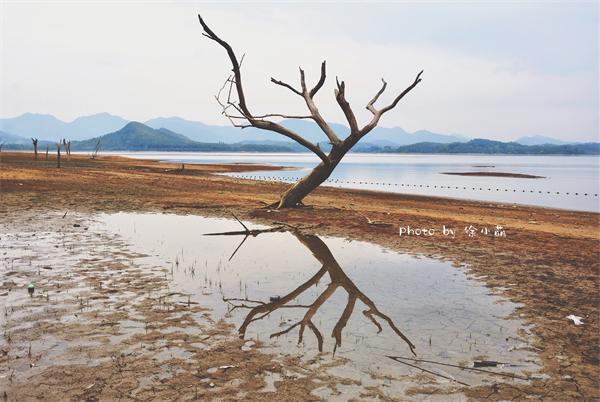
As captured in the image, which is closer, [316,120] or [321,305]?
[321,305]

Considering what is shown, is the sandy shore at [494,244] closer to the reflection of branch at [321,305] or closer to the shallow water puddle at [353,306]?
the shallow water puddle at [353,306]

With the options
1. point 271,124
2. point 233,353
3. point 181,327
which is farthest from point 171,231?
point 233,353

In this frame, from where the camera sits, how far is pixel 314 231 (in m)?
16.7

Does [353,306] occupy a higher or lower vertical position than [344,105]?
lower

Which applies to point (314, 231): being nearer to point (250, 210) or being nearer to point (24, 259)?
point (250, 210)

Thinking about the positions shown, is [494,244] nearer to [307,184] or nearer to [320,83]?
[307,184]

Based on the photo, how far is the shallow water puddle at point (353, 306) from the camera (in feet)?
20.0

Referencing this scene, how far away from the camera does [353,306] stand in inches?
337

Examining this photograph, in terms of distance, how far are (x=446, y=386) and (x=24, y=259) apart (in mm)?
10346

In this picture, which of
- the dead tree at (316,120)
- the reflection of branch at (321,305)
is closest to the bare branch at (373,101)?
the dead tree at (316,120)

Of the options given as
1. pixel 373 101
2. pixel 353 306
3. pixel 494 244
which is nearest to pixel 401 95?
pixel 373 101

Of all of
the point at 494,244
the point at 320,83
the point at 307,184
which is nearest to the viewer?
the point at 494,244

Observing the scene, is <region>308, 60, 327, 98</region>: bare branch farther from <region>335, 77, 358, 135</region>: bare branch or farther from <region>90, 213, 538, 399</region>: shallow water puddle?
<region>90, 213, 538, 399</region>: shallow water puddle

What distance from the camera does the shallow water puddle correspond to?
608 cm
